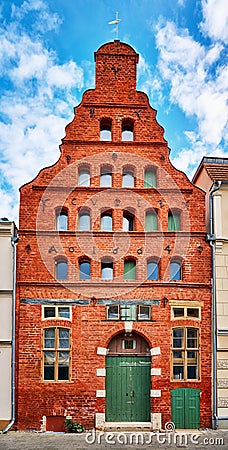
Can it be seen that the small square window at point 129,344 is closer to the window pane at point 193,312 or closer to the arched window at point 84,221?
the window pane at point 193,312

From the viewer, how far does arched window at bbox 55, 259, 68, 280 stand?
16336 mm

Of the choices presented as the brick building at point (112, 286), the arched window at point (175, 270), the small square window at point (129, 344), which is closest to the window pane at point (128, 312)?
the brick building at point (112, 286)

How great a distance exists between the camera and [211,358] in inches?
627

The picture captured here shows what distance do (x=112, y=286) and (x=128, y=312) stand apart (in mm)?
935

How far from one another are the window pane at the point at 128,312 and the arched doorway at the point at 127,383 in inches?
23.6

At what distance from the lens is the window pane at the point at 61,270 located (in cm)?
1634

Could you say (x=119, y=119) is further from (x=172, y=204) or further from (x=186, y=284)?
(x=186, y=284)

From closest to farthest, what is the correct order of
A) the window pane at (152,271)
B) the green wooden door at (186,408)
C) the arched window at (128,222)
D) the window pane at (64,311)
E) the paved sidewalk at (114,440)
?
the paved sidewalk at (114,440)
the green wooden door at (186,408)
the window pane at (64,311)
the window pane at (152,271)
the arched window at (128,222)

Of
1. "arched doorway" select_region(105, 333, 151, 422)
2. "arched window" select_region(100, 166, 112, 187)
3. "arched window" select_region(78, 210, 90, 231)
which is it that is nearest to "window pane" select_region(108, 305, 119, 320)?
"arched doorway" select_region(105, 333, 151, 422)

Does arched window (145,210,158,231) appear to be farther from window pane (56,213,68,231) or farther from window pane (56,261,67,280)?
window pane (56,261,67,280)

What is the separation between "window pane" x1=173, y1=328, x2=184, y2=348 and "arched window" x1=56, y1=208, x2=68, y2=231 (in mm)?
4779

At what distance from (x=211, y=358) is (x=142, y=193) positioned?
18.2 feet

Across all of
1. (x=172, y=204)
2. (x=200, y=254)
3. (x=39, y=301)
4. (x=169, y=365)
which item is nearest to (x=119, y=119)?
(x=172, y=204)

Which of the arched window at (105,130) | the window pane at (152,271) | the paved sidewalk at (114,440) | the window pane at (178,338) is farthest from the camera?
the arched window at (105,130)
